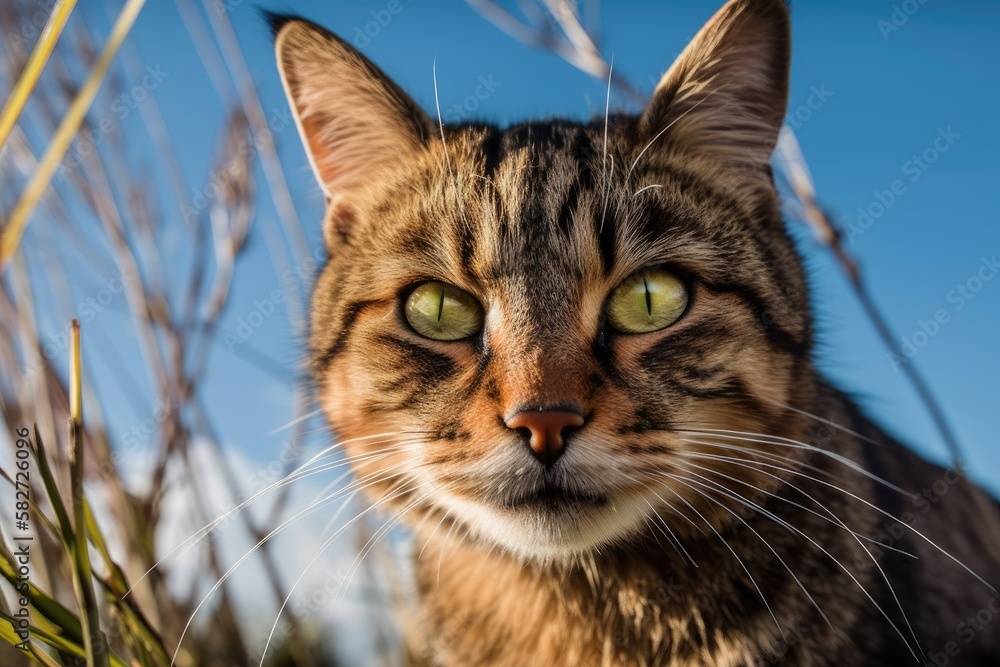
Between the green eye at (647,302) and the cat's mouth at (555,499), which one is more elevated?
the green eye at (647,302)

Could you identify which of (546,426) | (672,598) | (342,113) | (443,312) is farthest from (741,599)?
(342,113)

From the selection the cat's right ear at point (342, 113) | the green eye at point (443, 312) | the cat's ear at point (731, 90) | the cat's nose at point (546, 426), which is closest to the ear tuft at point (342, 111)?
the cat's right ear at point (342, 113)

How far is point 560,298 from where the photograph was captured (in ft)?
4.32

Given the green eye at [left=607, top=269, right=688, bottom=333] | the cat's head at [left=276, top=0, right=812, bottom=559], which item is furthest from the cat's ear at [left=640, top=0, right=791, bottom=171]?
the green eye at [left=607, top=269, right=688, bottom=333]

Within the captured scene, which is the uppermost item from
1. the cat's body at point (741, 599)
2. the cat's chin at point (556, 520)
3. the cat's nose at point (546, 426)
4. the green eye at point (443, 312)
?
the green eye at point (443, 312)

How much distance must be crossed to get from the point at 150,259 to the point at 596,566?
155 cm

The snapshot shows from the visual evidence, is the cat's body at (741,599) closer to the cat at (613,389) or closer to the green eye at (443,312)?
the cat at (613,389)

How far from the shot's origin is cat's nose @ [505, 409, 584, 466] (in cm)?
113

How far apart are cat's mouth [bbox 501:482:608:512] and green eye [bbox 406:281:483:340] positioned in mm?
331

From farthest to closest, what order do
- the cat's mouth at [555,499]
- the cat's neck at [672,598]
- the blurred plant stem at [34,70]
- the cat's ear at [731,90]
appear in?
1. the cat's ear at [731,90]
2. the cat's neck at [672,598]
3. the cat's mouth at [555,499]
4. the blurred plant stem at [34,70]

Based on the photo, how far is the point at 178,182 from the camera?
222cm

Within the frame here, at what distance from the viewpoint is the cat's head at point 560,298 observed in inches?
47.6

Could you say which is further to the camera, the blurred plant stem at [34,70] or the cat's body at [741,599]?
the cat's body at [741,599]

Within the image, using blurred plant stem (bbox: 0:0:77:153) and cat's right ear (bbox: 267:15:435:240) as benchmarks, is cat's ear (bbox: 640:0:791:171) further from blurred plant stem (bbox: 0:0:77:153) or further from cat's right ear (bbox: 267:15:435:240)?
blurred plant stem (bbox: 0:0:77:153)
